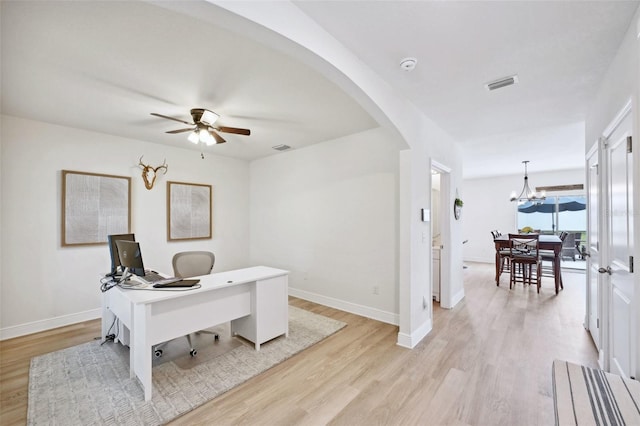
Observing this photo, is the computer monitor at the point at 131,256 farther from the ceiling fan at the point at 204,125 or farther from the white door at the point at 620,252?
the white door at the point at 620,252

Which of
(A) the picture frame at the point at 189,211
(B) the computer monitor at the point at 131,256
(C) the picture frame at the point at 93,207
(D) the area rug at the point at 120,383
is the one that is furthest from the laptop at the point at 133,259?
(A) the picture frame at the point at 189,211

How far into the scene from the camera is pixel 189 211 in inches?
185

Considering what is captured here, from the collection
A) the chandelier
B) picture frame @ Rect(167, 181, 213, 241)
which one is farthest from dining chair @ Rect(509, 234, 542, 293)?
picture frame @ Rect(167, 181, 213, 241)

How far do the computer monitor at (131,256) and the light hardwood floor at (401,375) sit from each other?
3.71 ft

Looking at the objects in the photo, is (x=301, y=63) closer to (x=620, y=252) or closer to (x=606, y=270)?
(x=620, y=252)

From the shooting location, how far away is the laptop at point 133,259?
7.73 feet

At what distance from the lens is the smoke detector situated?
6.94 ft

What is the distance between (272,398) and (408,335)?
154 centimetres

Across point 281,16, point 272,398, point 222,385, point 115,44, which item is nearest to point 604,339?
point 272,398

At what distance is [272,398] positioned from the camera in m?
2.06

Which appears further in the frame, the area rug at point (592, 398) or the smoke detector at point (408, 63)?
the smoke detector at point (408, 63)

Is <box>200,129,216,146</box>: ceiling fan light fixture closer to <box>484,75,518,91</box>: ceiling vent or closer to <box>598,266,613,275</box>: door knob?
<box>484,75,518,91</box>: ceiling vent

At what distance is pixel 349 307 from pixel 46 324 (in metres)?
3.94

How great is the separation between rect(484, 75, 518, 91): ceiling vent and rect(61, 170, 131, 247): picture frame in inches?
189
